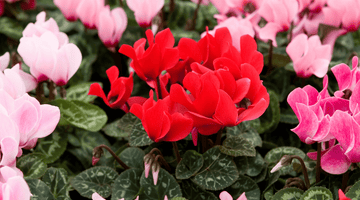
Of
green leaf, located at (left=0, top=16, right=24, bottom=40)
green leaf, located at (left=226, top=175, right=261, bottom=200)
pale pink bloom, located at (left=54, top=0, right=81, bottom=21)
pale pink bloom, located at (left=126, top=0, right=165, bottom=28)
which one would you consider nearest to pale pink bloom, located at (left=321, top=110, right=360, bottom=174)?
green leaf, located at (left=226, top=175, right=261, bottom=200)

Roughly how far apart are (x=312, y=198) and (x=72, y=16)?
2.94 ft

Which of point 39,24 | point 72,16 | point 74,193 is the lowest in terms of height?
point 74,193

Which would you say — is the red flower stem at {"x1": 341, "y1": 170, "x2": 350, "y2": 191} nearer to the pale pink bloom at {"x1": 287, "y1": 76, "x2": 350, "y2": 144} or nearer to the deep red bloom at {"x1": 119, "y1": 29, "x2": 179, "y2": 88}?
the pale pink bloom at {"x1": 287, "y1": 76, "x2": 350, "y2": 144}

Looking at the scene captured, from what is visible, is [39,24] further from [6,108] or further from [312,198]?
[312,198]

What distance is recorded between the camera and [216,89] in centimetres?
58

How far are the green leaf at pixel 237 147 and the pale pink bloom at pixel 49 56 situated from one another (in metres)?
0.37

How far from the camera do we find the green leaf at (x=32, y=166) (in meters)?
0.76

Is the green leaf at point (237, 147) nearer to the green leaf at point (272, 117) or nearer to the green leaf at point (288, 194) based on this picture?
the green leaf at point (288, 194)

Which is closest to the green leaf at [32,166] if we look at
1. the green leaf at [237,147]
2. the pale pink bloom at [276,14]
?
the green leaf at [237,147]

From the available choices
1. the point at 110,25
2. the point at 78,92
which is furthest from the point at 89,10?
the point at 78,92

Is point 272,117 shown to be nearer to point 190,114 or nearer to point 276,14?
point 276,14

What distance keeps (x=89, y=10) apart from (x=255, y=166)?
0.65 m

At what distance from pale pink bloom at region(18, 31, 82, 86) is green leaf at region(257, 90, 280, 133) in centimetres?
50

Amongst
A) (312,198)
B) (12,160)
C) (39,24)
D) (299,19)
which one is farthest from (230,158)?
(299,19)
